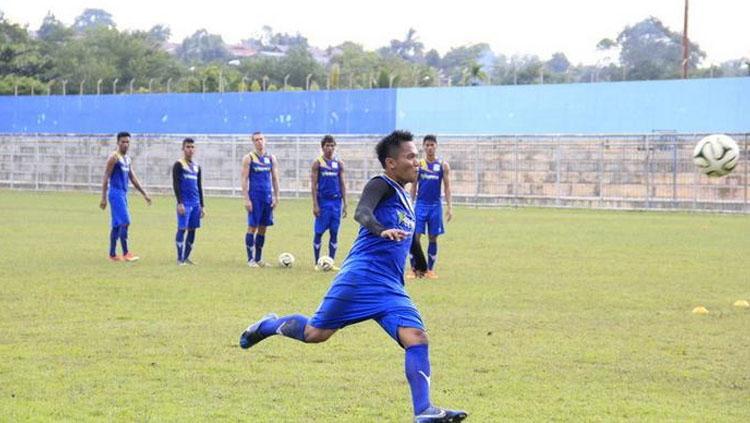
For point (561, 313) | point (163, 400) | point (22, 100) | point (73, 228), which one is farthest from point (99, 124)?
point (163, 400)

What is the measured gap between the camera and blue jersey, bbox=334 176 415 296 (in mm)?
8047

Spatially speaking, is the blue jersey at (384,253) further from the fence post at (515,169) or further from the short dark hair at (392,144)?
the fence post at (515,169)

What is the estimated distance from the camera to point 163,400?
28.5 ft

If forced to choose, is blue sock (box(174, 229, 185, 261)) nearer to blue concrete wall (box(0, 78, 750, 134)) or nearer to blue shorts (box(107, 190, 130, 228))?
blue shorts (box(107, 190, 130, 228))

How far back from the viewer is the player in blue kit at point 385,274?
7812 mm

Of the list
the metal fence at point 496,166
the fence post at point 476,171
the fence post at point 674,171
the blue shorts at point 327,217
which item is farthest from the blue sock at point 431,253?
the fence post at point 476,171

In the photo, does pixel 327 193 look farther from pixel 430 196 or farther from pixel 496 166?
pixel 496 166

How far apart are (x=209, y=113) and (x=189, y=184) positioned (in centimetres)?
3674

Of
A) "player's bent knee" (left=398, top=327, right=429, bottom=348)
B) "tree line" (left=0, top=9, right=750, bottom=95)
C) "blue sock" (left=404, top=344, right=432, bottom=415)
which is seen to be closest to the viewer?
"blue sock" (left=404, top=344, right=432, bottom=415)

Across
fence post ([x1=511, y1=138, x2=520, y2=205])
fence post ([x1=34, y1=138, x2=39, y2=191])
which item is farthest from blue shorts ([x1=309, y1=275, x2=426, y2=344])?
fence post ([x1=34, y1=138, x2=39, y2=191])

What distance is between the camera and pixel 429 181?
60.2 ft


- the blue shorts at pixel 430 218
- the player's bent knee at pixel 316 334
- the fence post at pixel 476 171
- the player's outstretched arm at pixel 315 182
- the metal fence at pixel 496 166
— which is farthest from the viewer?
the fence post at pixel 476 171

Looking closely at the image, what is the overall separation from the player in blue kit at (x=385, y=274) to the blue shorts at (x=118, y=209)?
12648mm

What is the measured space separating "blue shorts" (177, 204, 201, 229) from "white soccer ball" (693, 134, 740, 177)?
8261mm
